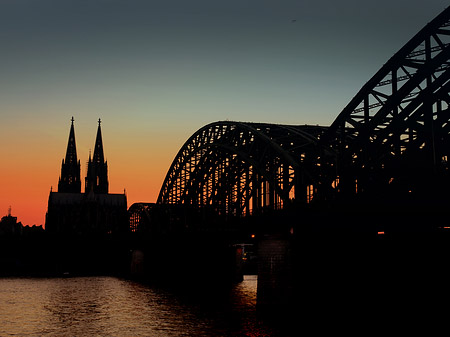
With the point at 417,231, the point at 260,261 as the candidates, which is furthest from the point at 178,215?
the point at 417,231

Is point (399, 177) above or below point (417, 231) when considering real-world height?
above

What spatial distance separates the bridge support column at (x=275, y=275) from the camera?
4916 centimetres

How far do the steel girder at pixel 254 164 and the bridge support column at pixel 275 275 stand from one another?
6544 mm

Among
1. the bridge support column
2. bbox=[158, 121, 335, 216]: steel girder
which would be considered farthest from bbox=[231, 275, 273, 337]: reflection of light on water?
bbox=[158, 121, 335, 216]: steel girder

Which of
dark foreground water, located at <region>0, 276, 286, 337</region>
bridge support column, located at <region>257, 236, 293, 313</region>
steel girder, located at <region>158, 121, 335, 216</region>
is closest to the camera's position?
dark foreground water, located at <region>0, 276, 286, 337</region>

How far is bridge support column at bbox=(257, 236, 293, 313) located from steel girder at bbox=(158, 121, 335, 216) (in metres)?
6.54

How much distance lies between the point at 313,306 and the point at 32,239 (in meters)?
115

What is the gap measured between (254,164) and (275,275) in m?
18.6

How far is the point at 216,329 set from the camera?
48.9 metres

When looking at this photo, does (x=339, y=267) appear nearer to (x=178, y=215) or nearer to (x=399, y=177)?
(x=399, y=177)

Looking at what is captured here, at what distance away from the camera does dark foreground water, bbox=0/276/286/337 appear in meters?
49.0

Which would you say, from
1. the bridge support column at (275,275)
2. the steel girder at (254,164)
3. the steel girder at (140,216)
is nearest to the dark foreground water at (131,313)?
the bridge support column at (275,275)

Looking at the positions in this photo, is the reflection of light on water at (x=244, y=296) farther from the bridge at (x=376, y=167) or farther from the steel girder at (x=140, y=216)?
the steel girder at (x=140, y=216)

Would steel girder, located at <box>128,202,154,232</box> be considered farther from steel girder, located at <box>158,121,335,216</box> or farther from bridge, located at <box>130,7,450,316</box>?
bridge, located at <box>130,7,450,316</box>
